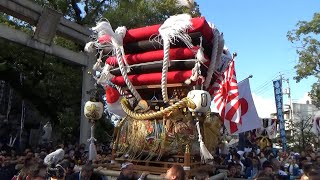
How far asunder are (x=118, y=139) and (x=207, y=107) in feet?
6.71

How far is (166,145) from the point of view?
6336mm

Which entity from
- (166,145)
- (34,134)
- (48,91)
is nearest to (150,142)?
(166,145)

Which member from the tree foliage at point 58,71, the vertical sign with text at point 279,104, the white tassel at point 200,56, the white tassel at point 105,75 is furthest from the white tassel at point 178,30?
the tree foliage at point 58,71

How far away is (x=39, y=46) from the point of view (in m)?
12.9

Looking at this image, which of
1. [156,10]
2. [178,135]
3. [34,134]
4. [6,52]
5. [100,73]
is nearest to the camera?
[178,135]

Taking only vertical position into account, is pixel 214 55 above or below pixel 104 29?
below

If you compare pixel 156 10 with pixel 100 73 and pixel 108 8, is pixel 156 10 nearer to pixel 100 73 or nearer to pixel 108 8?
pixel 108 8

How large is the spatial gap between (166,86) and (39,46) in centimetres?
795

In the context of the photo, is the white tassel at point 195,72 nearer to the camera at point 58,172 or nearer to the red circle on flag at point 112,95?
the red circle on flag at point 112,95

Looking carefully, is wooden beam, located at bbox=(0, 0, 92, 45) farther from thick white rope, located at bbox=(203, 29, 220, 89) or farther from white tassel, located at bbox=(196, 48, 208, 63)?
white tassel, located at bbox=(196, 48, 208, 63)

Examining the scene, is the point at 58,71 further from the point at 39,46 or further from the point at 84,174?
the point at 84,174

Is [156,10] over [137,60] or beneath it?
over

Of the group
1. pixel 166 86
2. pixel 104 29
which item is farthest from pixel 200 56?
pixel 104 29

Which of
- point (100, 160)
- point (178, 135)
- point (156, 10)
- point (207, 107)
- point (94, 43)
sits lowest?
point (100, 160)
